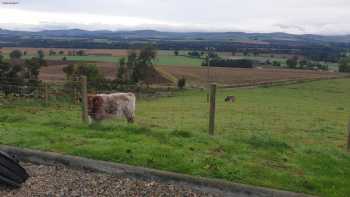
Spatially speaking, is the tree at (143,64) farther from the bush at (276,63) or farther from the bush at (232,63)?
the bush at (276,63)

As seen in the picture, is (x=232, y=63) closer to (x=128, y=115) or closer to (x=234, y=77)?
(x=234, y=77)

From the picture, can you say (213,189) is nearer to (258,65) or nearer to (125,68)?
(125,68)

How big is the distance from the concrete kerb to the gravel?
11 centimetres

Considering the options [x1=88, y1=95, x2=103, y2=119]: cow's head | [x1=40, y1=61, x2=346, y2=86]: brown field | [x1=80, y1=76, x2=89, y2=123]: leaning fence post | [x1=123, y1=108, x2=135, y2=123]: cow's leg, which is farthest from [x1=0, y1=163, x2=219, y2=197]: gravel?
[x1=40, y1=61, x2=346, y2=86]: brown field

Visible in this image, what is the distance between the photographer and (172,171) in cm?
721

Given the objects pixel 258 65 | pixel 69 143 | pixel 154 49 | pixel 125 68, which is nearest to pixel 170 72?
pixel 154 49

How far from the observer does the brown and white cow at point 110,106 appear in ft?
43.6

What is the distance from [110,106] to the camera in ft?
44.5

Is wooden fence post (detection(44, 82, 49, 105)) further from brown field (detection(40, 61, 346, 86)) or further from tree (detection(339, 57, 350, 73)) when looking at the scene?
tree (detection(339, 57, 350, 73))

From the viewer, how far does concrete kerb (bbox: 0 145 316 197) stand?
6.50 metres

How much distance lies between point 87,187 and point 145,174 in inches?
37.5

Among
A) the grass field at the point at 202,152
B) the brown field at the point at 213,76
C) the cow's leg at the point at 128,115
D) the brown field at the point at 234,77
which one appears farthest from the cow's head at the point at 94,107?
the brown field at the point at 234,77

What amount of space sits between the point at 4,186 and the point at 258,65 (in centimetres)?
11083

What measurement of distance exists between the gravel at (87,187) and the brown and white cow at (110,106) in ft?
19.2
